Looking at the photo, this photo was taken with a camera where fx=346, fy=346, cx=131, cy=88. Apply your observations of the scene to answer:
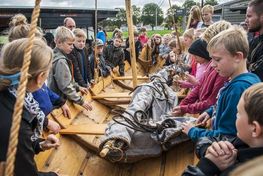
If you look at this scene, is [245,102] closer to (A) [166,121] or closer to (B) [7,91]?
(B) [7,91]

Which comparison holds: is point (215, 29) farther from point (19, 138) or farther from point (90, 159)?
point (19, 138)

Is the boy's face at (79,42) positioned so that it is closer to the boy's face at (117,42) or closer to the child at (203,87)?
the child at (203,87)

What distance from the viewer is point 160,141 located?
289cm

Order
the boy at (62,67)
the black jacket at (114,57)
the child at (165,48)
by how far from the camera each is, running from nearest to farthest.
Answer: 1. the boy at (62,67)
2. the black jacket at (114,57)
3. the child at (165,48)

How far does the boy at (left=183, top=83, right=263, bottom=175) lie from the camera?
1407 millimetres

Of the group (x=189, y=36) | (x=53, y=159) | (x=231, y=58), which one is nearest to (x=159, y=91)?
(x=189, y=36)

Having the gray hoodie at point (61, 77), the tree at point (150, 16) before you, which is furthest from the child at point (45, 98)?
the tree at point (150, 16)

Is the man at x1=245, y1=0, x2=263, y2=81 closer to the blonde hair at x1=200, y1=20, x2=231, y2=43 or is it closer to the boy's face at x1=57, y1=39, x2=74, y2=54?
the blonde hair at x1=200, y1=20, x2=231, y2=43

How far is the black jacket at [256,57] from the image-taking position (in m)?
→ 2.62

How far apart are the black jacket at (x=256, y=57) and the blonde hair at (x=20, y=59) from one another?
1613 millimetres

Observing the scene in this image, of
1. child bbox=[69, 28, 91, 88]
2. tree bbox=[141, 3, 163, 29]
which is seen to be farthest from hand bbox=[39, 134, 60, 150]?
tree bbox=[141, 3, 163, 29]

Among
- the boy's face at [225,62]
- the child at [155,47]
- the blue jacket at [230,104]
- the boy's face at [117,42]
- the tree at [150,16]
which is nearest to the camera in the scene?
the blue jacket at [230,104]

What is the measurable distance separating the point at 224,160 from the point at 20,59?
1110mm

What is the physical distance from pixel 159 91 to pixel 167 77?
147 centimetres
